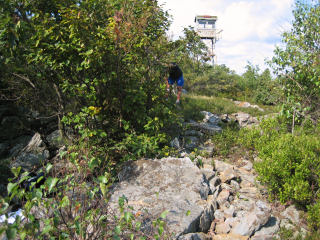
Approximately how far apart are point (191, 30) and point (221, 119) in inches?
130

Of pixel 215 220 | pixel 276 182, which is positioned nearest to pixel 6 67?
pixel 215 220

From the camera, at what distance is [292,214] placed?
3689 mm

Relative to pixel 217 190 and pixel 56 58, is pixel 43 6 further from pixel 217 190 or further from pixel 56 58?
pixel 217 190

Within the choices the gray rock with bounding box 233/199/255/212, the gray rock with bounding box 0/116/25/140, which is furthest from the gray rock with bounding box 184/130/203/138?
the gray rock with bounding box 0/116/25/140

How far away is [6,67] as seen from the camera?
612cm

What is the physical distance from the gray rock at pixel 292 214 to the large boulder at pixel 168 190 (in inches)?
46.0

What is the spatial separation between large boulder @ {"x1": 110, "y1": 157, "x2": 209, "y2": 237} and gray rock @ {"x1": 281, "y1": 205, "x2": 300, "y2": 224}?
1.17 m

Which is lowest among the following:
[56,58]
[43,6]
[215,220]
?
[215,220]

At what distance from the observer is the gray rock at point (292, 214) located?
3.60 metres

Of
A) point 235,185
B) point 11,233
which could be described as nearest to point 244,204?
point 235,185

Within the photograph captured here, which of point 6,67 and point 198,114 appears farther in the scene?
point 198,114

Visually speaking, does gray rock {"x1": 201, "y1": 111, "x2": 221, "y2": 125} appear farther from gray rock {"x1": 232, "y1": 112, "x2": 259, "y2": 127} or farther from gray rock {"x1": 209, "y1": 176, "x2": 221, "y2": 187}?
gray rock {"x1": 209, "y1": 176, "x2": 221, "y2": 187}

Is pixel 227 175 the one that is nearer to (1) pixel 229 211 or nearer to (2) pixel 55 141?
(1) pixel 229 211

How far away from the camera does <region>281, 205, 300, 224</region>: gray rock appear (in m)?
3.60
